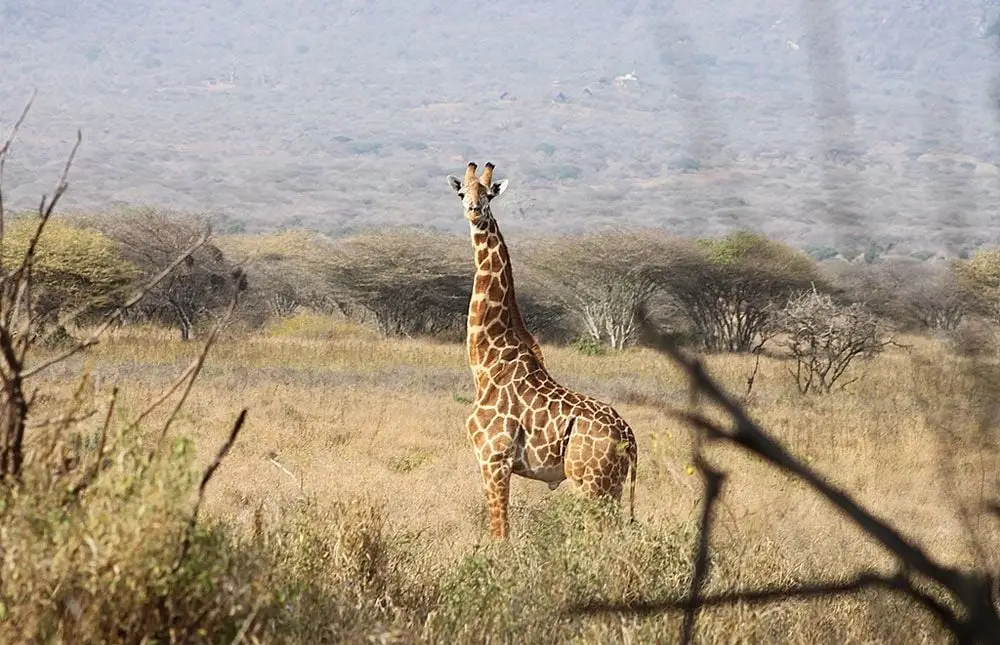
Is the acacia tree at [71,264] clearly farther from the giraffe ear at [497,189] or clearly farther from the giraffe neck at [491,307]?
the giraffe neck at [491,307]

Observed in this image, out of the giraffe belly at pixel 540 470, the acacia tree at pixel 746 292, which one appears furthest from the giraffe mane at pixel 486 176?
the acacia tree at pixel 746 292

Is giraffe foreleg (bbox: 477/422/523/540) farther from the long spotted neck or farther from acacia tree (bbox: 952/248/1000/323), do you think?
acacia tree (bbox: 952/248/1000/323)

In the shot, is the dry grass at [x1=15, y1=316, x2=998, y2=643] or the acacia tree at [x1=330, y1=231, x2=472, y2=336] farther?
the acacia tree at [x1=330, y1=231, x2=472, y2=336]

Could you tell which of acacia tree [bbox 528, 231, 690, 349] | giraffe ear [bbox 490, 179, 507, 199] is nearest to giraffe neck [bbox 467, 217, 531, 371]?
giraffe ear [bbox 490, 179, 507, 199]

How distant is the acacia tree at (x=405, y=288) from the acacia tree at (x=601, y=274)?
280cm

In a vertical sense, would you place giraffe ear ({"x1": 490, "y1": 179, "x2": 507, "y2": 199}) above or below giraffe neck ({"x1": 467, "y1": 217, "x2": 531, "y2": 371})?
above

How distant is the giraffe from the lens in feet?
23.4

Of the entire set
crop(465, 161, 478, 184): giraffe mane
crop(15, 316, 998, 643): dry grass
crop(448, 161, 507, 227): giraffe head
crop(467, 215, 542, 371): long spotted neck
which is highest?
crop(465, 161, 478, 184): giraffe mane

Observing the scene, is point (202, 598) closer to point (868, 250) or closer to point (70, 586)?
point (70, 586)

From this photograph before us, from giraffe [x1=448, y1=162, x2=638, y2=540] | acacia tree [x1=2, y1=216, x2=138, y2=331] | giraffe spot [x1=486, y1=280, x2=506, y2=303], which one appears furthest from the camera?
acacia tree [x1=2, y1=216, x2=138, y2=331]

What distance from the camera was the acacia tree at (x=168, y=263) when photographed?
30.9m

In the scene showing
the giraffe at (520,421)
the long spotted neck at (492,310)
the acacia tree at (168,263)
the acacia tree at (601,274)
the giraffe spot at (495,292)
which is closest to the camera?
the giraffe at (520,421)

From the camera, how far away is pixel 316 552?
14.6 feet

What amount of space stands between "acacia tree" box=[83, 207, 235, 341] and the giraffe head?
1632 centimetres
